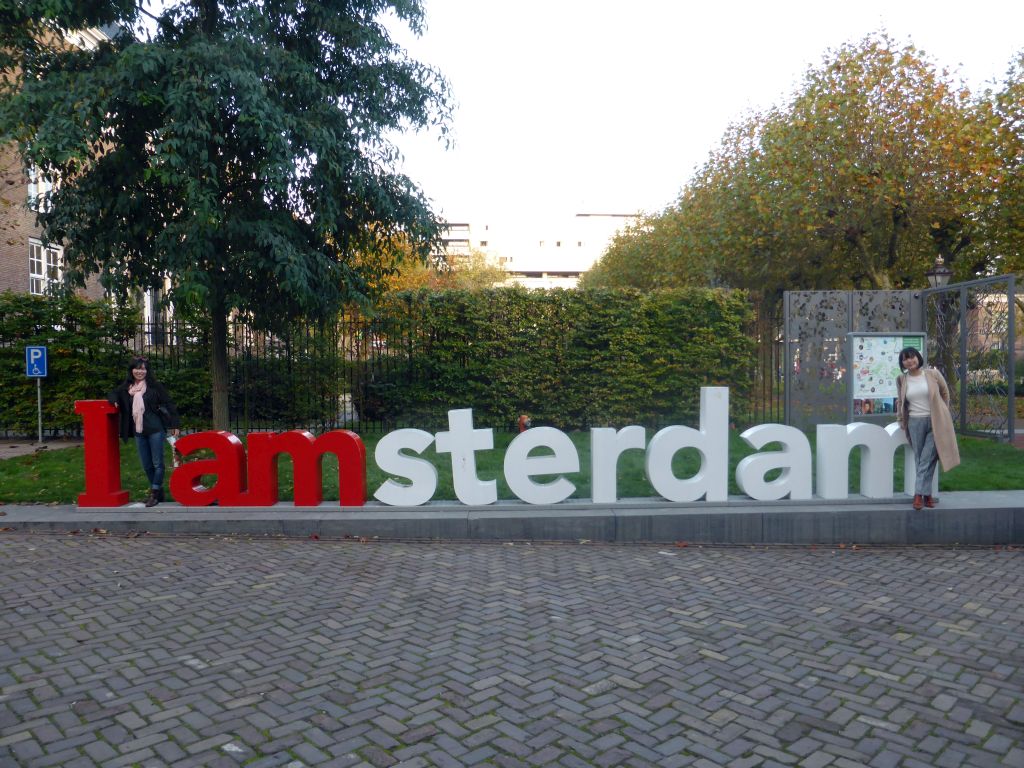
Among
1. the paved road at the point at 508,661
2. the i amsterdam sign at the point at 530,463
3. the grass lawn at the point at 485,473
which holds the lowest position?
the paved road at the point at 508,661

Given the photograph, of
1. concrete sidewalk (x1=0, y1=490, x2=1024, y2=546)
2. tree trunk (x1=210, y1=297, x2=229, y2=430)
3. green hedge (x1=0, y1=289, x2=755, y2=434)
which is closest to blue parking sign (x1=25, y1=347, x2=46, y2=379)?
green hedge (x1=0, y1=289, x2=755, y2=434)

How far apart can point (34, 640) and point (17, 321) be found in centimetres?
1293

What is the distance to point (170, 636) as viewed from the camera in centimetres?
525

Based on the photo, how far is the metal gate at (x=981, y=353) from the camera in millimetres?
12945

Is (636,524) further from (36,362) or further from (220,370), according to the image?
(36,362)

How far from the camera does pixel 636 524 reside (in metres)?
8.41

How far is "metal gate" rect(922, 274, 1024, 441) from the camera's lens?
12.9m

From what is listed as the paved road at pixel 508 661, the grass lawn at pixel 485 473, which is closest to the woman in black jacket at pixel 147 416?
the grass lawn at pixel 485 473

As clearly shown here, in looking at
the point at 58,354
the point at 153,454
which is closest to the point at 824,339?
the point at 153,454

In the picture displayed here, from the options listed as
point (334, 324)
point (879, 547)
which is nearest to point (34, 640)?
point (879, 547)

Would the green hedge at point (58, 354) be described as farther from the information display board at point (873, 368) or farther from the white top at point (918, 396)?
the white top at point (918, 396)

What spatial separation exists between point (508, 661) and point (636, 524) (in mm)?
3849

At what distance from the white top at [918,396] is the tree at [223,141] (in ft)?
24.3

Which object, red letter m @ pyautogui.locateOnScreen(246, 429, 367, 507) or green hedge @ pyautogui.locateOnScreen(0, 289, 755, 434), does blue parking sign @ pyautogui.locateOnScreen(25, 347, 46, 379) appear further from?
red letter m @ pyautogui.locateOnScreen(246, 429, 367, 507)
